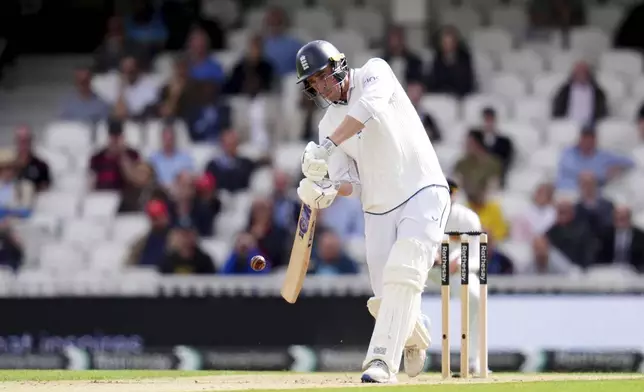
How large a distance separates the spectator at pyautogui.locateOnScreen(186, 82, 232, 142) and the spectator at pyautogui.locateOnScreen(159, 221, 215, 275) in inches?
66.8

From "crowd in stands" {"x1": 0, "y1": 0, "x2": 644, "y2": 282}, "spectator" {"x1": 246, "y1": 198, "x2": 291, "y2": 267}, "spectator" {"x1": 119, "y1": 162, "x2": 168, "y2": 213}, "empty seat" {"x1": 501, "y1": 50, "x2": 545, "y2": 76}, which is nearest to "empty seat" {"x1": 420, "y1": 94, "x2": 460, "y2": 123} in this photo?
"crowd in stands" {"x1": 0, "y1": 0, "x2": 644, "y2": 282}

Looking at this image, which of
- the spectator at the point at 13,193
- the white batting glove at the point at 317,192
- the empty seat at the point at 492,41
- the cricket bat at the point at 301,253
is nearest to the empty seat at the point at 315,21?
the empty seat at the point at 492,41

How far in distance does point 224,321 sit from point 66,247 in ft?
7.07

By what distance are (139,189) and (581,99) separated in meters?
3.74

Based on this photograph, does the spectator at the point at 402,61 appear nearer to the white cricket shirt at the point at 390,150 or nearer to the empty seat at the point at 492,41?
the empty seat at the point at 492,41

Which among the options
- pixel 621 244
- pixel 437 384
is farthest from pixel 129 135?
pixel 437 384

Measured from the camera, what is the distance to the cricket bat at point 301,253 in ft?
22.4

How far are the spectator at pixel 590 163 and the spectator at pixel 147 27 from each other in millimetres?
4064

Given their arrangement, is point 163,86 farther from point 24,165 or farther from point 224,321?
point 224,321

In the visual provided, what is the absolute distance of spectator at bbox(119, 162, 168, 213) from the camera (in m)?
12.0

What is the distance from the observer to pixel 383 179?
6594mm

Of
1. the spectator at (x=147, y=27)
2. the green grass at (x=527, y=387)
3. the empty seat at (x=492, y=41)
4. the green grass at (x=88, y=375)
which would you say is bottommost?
the green grass at (x=88, y=375)

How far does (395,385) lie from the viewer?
6.14 m

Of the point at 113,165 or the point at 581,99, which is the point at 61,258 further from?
the point at 581,99
